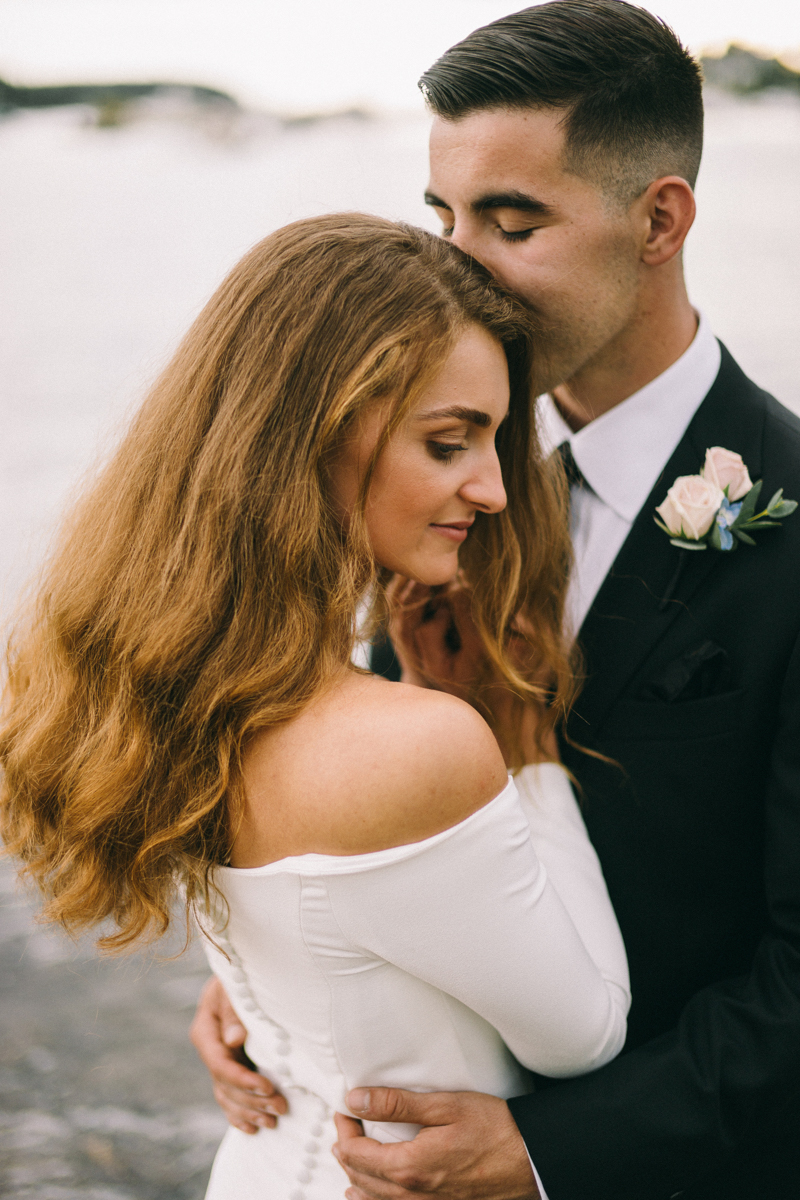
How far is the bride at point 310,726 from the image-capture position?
1072 mm

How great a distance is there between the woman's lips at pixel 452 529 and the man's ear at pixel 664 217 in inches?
27.0

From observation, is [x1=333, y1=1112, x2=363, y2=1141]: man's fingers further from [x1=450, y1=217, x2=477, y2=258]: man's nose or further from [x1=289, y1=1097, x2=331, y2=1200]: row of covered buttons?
[x1=450, y1=217, x2=477, y2=258]: man's nose

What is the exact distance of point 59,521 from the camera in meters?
1.48

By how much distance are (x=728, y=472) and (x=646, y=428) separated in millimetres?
220

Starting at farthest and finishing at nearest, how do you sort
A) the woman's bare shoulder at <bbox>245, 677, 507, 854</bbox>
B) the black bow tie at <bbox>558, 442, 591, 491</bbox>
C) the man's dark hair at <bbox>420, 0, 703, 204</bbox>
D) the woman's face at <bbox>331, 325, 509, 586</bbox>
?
the black bow tie at <bbox>558, 442, 591, 491</bbox>, the man's dark hair at <bbox>420, 0, 703, 204</bbox>, the woman's face at <bbox>331, 325, 509, 586</bbox>, the woman's bare shoulder at <bbox>245, 677, 507, 854</bbox>

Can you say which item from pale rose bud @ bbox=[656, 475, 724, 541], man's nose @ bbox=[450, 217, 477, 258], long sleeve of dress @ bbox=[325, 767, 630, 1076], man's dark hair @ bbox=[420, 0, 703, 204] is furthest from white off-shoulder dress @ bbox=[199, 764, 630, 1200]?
man's dark hair @ bbox=[420, 0, 703, 204]

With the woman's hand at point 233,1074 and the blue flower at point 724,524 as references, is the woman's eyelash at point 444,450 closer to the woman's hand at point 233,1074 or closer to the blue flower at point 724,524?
the blue flower at point 724,524

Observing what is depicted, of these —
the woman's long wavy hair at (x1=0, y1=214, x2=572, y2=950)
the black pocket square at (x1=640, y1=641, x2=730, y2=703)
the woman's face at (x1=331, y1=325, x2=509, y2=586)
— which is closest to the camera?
the woman's long wavy hair at (x1=0, y1=214, x2=572, y2=950)

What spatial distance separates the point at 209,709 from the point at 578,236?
1.10 m

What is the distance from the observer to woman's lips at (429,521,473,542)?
140 cm

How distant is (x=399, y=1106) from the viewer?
1246 millimetres

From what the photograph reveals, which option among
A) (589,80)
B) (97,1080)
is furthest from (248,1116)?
(97,1080)

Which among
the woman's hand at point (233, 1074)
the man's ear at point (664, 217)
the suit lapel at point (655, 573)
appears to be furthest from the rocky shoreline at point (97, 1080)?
the man's ear at point (664, 217)

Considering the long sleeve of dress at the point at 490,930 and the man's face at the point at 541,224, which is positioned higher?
the man's face at the point at 541,224
